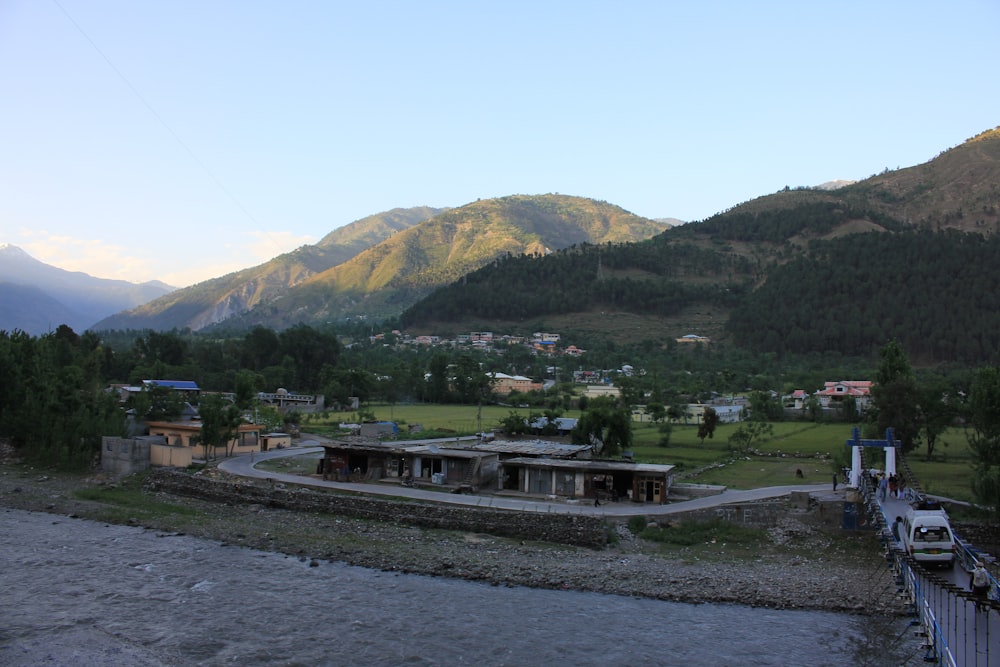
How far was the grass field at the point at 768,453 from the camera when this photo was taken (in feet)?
99.1

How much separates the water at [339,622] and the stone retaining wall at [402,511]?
4.16m

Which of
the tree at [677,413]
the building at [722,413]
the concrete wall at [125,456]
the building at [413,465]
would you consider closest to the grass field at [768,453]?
the tree at [677,413]

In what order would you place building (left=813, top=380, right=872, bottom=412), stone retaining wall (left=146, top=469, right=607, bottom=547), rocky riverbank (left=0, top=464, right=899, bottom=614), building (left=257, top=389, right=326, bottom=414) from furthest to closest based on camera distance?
building (left=257, top=389, right=326, bottom=414) → building (left=813, top=380, right=872, bottom=412) → stone retaining wall (left=146, top=469, right=607, bottom=547) → rocky riverbank (left=0, top=464, right=899, bottom=614)

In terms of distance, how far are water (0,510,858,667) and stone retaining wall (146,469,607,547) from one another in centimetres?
416

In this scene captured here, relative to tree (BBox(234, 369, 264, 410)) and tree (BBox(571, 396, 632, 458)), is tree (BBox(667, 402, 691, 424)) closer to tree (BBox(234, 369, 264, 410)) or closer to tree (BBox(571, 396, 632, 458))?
tree (BBox(571, 396, 632, 458))

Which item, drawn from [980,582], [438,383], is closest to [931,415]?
[980,582]

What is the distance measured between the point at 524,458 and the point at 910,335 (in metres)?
82.3

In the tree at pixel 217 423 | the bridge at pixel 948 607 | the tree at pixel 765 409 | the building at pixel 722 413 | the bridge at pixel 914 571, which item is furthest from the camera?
the tree at pixel 765 409

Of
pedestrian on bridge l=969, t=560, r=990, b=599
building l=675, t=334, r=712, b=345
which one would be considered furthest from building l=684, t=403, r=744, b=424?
building l=675, t=334, r=712, b=345

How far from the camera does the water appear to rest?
50.9ft

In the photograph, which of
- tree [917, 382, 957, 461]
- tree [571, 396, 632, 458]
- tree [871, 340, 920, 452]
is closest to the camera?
tree [871, 340, 920, 452]

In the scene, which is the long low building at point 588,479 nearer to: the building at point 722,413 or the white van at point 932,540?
the white van at point 932,540

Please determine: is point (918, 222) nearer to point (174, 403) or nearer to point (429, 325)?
point (429, 325)

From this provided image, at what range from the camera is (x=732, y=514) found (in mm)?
24438
